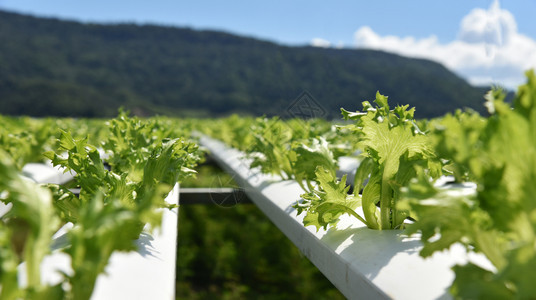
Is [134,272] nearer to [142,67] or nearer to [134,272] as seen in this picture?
[134,272]

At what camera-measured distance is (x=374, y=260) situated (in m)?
1.84

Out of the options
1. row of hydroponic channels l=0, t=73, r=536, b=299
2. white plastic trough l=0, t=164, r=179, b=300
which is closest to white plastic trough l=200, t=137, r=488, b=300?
row of hydroponic channels l=0, t=73, r=536, b=299

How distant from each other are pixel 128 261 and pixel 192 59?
104829 mm

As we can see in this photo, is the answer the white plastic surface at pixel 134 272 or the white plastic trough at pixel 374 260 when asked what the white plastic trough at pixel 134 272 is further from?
the white plastic trough at pixel 374 260

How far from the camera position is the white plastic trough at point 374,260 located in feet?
5.14

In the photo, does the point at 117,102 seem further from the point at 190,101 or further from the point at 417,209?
the point at 417,209

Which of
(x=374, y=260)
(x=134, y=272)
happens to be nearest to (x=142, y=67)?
(x=134, y=272)

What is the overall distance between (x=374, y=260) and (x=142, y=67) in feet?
337

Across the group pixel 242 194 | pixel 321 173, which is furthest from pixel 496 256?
pixel 242 194

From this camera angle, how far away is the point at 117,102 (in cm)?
7844

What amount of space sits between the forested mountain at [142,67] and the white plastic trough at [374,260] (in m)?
56.9

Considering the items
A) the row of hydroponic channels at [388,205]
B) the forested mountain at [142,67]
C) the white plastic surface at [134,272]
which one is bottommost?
the white plastic surface at [134,272]

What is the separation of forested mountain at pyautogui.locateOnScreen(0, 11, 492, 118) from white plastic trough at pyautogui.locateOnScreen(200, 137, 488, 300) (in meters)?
56.9

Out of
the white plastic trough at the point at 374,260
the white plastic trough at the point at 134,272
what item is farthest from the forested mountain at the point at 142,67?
the white plastic trough at the point at 134,272
